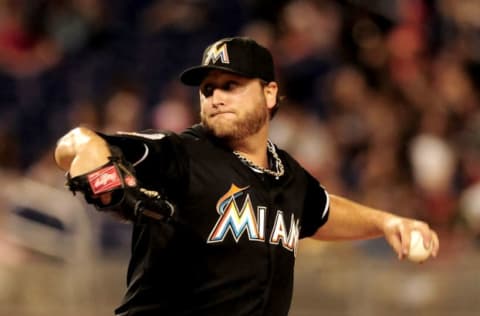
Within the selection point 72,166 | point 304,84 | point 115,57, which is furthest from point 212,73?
point 115,57

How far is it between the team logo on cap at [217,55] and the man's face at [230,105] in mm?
75

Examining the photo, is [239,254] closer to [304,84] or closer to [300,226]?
[300,226]

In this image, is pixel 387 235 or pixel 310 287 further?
pixel 310 287

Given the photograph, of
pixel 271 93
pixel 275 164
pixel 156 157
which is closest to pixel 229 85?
pixel 271 93

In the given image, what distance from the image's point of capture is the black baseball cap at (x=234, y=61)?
13.4 feet

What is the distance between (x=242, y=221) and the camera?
13.2ft

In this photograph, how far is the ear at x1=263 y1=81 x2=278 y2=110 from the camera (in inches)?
171

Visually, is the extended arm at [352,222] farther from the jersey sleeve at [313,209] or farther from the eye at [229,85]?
the eye at [229,85]

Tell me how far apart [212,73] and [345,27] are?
19.2ft

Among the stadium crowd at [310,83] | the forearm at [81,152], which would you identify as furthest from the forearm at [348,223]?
the stadium crowd at [310,83]

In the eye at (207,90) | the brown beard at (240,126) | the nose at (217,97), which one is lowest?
the brown beard at (240,126)

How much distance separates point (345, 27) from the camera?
32.4 ft

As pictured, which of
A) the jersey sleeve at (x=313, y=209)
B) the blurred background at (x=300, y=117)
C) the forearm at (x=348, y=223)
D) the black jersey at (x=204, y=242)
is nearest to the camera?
the black jersey at (x=204, y=242)

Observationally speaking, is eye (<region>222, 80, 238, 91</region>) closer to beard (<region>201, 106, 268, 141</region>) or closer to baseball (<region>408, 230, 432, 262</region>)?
beard (<region>201, 106, 268, 141</region>)
